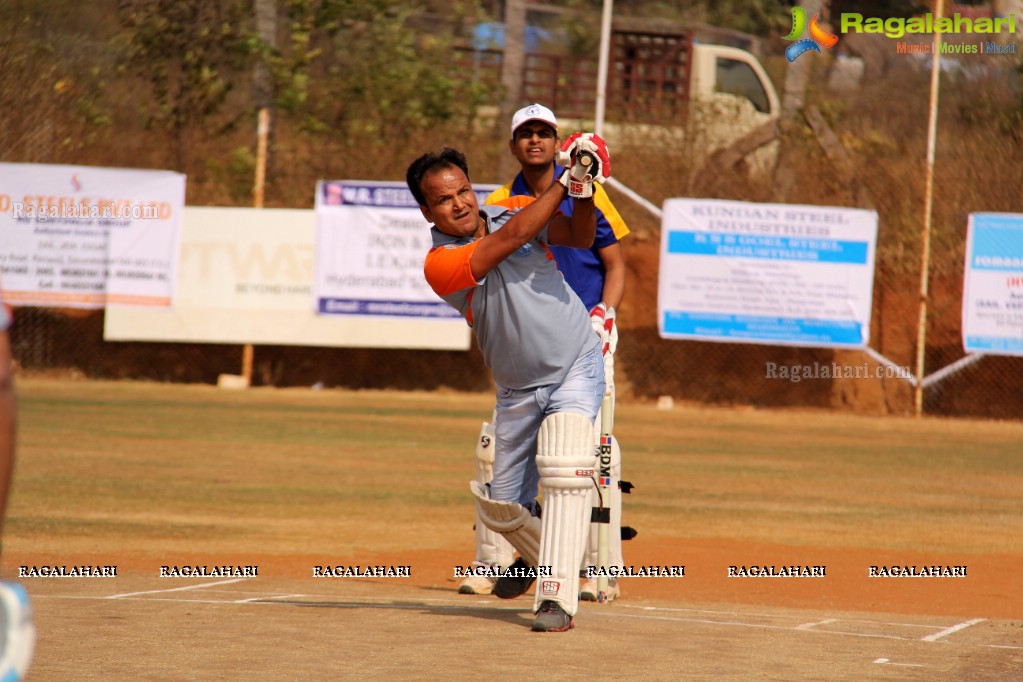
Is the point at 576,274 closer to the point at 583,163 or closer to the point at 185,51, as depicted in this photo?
the point at 583,163

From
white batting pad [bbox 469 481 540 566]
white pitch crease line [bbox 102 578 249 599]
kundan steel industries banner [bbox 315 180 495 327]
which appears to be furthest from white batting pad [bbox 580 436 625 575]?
kundan steel industries banner [bbox 315 180 495 327]

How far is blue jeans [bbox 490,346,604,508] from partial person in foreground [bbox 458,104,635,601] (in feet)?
2.31

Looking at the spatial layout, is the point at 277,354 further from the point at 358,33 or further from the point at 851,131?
the point at 851,131

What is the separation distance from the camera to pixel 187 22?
2594 cm

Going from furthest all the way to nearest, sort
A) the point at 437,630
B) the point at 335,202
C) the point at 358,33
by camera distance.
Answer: the point at 358,33
the point at 335,202
the point at 437,630

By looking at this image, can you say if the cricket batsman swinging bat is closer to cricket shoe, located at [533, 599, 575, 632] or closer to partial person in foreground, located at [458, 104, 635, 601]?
partial person in foreground, located at [458, 104, 635, 601]

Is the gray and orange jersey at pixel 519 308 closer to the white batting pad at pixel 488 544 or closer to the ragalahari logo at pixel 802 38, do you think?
the white batting pad at pixel 488 544

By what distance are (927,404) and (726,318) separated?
3.18m

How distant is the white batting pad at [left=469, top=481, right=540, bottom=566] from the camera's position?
20.3 ft

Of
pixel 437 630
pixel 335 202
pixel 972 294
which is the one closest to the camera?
pixel 437 630

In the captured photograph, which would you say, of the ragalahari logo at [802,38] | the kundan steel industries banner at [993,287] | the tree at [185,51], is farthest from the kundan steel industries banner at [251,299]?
the ragalahari logo at [802,38]

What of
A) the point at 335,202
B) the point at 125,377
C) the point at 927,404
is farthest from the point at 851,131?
the point at 125,377

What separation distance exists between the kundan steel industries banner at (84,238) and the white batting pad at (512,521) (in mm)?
14621

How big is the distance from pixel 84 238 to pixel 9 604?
18.4m
